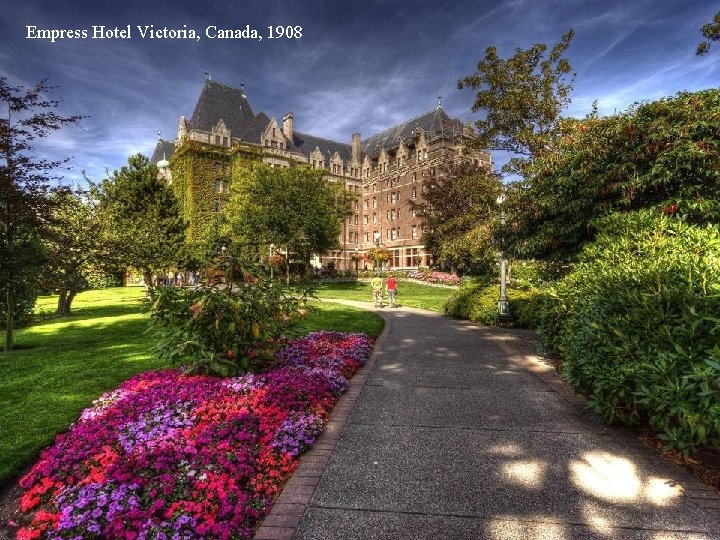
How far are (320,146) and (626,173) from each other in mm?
61090

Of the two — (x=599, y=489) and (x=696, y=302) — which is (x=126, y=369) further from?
(x=696, y=302)

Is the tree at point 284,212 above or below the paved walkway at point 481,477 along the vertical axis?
above

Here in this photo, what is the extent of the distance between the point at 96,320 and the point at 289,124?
5029cm

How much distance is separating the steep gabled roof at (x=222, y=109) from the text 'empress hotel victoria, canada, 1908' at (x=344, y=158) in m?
0.13

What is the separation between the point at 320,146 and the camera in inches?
2569

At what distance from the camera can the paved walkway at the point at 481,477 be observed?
10.6 ft

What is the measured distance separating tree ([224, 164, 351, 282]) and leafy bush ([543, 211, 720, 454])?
86.9ft

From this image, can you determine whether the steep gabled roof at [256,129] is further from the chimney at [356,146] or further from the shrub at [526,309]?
the shrub at [526,309]

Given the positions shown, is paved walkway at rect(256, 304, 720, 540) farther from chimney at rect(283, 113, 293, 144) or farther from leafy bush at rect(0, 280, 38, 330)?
chimney at rect(283, 113, 293, 144)

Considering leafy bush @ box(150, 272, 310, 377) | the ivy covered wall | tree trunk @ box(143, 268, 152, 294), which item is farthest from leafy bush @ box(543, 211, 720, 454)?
the ivy covered wall

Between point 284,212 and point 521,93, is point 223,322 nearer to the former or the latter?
point 521,93

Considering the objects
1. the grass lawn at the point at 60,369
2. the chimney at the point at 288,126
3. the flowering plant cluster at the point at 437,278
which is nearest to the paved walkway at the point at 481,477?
the grass lawn at the point at 60,369

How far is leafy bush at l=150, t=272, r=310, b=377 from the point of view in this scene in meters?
6.02

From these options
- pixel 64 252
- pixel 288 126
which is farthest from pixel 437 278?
pixel 288 126
